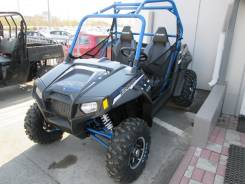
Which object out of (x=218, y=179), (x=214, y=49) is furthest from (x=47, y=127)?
(x=214, y=49)

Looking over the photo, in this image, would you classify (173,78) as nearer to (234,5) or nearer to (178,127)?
(178,127)

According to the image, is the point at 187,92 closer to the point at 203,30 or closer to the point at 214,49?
the point at 214,49

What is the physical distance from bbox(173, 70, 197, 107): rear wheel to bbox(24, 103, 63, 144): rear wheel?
94.0 inches

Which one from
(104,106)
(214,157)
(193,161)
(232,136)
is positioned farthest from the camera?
(232,136)

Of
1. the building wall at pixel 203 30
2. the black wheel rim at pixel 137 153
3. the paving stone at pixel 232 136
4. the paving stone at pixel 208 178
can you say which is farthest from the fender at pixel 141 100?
the building wall at pixel 203 30

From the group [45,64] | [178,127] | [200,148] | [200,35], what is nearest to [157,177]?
[200,148]

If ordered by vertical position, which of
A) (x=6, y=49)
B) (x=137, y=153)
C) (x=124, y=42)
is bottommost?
(x=137, y=153)

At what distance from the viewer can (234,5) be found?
3.94 m

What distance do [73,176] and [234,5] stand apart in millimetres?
3752

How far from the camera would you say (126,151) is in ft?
7.48

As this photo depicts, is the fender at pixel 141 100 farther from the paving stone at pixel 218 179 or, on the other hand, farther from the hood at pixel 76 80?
the paving stone at pixel 218 179

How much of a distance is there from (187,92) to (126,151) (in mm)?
2377

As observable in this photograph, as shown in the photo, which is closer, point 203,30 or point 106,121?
point 106,121

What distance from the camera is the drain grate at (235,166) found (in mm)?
2496
